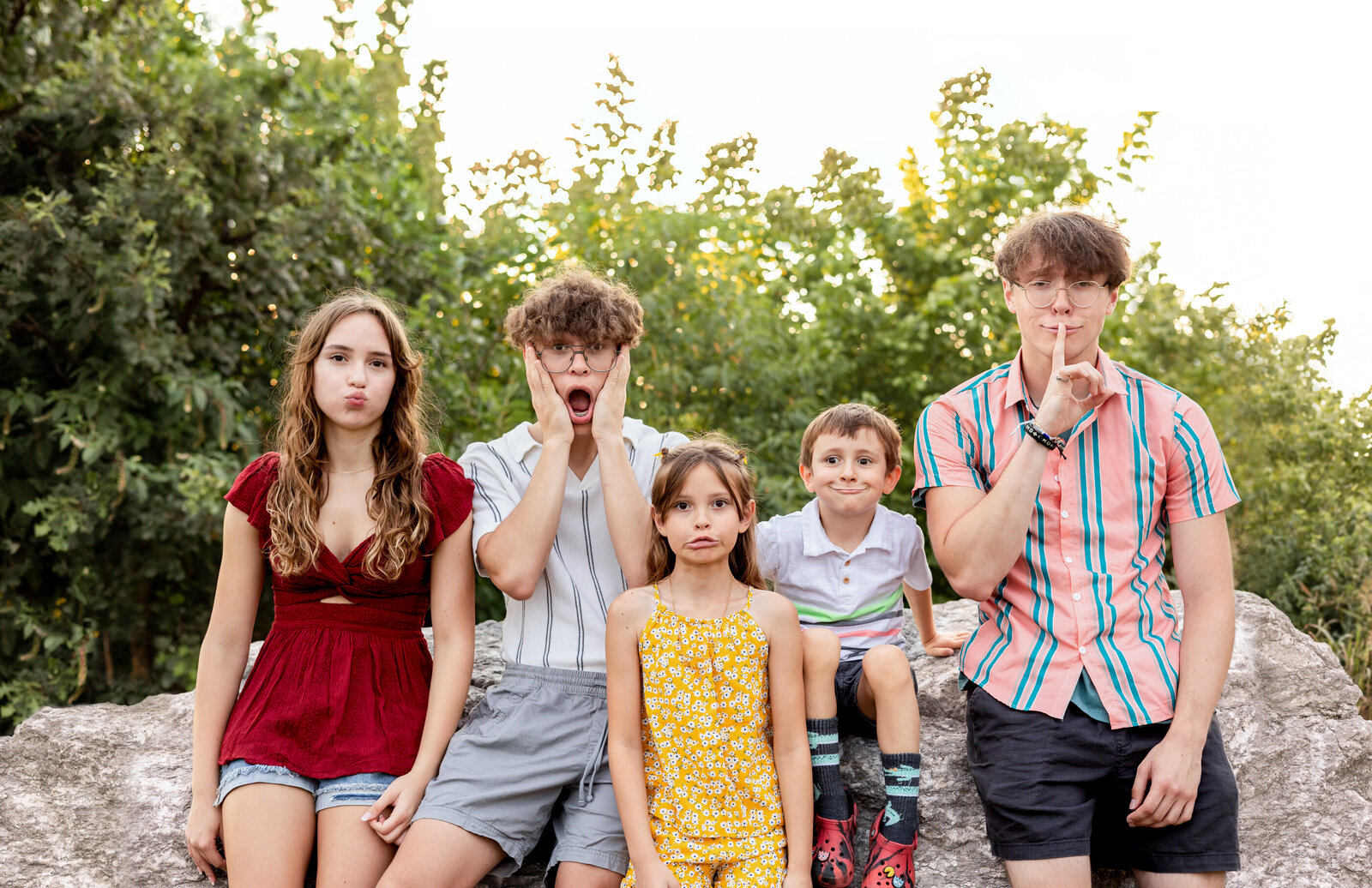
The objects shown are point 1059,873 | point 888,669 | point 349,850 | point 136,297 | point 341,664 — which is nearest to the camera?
point 1059,873

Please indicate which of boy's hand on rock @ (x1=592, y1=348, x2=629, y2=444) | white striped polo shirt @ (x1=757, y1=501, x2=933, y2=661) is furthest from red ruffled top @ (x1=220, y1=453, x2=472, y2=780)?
white striped polo shirt @ (x1=757, y1=501, x2=933, y2=661)

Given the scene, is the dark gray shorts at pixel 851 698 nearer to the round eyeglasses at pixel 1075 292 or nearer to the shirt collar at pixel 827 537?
the shirt collar at pixel 827 537

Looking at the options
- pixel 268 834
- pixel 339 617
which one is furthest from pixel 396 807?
pixel 339 617

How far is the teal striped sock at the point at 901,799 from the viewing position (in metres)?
2.35

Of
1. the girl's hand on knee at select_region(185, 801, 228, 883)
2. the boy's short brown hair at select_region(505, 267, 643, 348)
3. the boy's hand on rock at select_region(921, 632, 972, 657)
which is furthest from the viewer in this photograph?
the boy's hand on rock at select_region(921, 632, 972, 657)

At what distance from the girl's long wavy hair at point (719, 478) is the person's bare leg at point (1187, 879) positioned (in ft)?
3.43

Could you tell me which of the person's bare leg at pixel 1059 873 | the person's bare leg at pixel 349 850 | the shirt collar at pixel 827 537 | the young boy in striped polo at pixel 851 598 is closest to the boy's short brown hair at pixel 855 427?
the young boy in striped polo at pixel 851 598

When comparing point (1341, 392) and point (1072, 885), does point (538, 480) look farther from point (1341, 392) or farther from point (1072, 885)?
point (1341, 392)

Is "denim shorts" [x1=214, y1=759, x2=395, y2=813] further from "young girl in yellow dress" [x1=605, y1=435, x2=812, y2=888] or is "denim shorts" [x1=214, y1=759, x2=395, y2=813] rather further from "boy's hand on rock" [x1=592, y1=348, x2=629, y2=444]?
"boy's hand on rock" [x1=592, y1=348, x2=629, y2=444]

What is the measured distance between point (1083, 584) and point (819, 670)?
0.62 metres

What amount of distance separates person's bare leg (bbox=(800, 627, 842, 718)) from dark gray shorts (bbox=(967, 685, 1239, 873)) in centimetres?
38

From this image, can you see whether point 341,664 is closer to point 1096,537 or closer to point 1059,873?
point 1059,873

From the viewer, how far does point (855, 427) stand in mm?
2785

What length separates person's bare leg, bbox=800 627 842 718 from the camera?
95.1 inches
